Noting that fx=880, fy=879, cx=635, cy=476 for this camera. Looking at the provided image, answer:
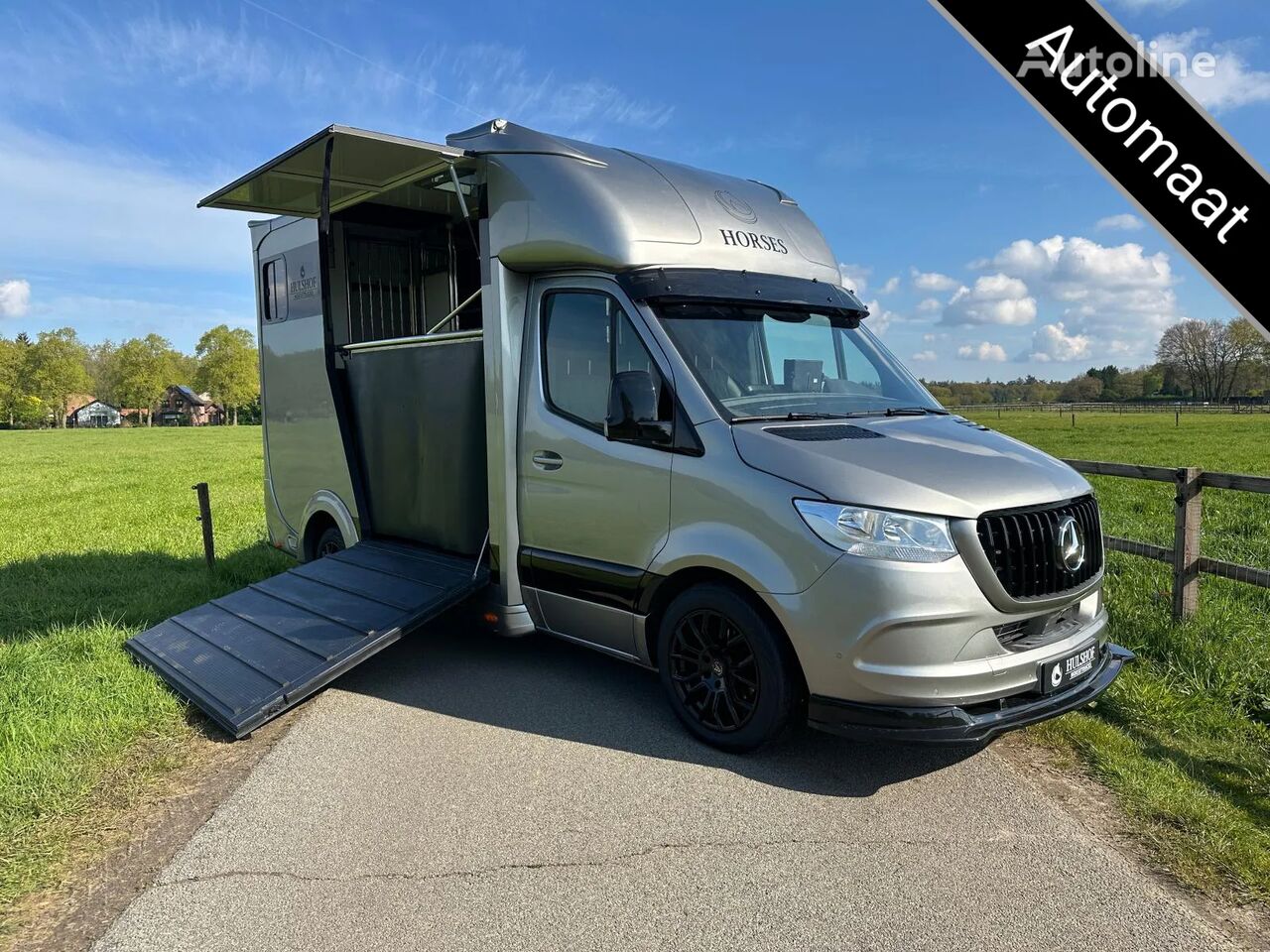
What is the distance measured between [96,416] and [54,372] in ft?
106

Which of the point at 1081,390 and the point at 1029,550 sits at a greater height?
the point at 1081,390

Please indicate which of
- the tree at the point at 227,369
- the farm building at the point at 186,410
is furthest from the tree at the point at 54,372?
the farm building at the point at 186,410

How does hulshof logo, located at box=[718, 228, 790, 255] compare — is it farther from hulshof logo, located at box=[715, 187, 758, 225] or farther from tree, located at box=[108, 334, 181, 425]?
tree, located at box=[108, 334, 181, 425]

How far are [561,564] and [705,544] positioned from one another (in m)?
1.20

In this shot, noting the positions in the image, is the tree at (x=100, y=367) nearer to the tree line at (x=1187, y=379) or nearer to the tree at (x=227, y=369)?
the tree at (x=227, y=369)

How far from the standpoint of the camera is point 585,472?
504 centimetres

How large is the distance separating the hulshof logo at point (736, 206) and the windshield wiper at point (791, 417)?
1.53 m

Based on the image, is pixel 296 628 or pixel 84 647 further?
pixel 84 647

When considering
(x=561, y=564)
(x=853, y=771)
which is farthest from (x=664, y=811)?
(x=561, y=564)

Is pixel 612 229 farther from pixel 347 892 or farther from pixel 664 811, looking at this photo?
pixel 347 892

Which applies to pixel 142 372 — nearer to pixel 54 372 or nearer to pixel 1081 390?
pixel 54 372

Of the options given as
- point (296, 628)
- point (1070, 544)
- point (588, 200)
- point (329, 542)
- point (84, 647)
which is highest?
point (588, 200)

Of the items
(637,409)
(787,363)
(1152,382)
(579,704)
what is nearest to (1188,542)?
(787,363)

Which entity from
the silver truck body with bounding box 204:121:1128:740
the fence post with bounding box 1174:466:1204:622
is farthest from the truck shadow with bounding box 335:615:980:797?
the fence post with bounding box 1174:466:1204:622
